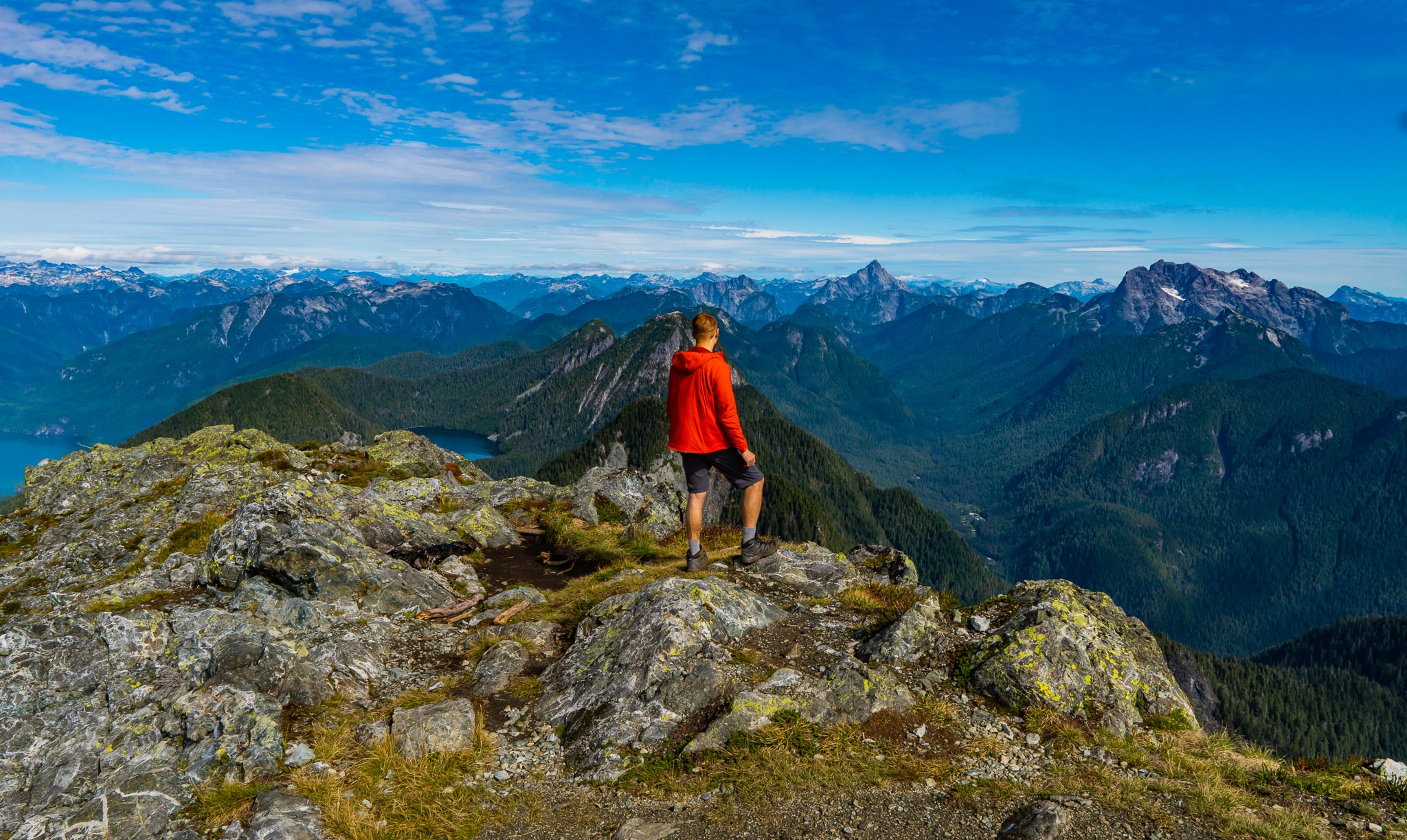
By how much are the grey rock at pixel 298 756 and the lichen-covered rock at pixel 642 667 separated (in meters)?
3.54

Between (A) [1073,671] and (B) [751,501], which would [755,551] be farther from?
(A) [1073,671]

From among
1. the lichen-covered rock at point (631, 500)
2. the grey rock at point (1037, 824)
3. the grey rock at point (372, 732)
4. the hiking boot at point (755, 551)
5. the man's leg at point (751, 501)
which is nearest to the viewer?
the grey rock at point (1037, 824)

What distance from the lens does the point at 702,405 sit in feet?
46.5

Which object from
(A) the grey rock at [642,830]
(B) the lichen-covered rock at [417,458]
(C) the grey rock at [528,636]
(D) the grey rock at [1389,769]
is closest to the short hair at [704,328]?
(C) the grey rock at [528,636]

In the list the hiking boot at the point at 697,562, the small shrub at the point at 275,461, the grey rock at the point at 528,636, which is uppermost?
the hiking boot at the point at 697,562

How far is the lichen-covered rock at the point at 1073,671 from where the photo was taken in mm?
11094

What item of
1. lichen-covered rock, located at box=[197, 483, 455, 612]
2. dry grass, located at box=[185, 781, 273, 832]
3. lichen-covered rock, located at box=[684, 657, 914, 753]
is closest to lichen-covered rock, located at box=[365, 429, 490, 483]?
lichen-covered rock, located at box=[197, 483, 455, 612]

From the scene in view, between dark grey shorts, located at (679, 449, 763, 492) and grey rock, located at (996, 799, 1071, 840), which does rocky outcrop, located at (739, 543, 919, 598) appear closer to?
dark grey shorts, located at (679, 449, 763, 492)

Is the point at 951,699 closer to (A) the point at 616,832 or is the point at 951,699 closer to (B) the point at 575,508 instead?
(A) the point at 616,832

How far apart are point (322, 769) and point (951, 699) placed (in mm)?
10400

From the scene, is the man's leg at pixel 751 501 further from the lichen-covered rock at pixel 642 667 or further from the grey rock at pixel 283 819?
the grey rock at pixel 283 819

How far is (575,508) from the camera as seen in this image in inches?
1196

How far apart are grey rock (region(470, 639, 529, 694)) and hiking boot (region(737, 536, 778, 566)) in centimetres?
648

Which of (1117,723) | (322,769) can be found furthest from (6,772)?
(1117,723)
